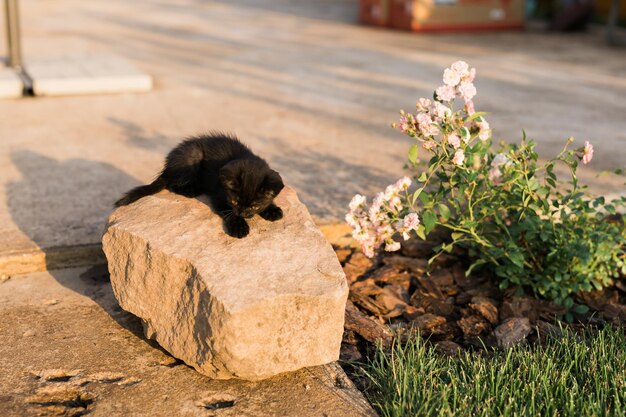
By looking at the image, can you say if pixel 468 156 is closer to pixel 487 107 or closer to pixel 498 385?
pixel 498 385

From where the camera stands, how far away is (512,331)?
3451 mm

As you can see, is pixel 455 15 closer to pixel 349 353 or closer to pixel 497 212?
pixel 497 212

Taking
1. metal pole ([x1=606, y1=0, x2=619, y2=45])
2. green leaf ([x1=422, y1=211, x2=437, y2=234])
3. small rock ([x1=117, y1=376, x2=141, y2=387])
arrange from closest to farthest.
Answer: small rock ([x1=117, y1=376, x2=141, y2=387]) < green leaf ([x1=422, y1=211, x2=437, y2=234]) < metal pole ([x1=606, y1=0, x2=619, y2=45])

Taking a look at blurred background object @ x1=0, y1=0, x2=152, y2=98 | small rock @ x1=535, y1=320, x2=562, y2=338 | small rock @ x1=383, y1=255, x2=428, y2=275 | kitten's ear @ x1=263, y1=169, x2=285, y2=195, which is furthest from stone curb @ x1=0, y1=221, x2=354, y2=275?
blurred background object @ x1=0, y1=0, x2=152, y2=98

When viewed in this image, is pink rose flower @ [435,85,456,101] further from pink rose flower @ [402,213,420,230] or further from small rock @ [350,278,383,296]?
small rock @ [350,278,383,296]

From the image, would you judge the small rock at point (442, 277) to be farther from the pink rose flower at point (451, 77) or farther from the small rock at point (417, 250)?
the pink rose flower at point (451, 77)

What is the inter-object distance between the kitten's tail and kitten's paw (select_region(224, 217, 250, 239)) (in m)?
0.51

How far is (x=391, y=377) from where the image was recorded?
2855 mm

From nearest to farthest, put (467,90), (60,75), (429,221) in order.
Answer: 1. (467,90)
2. (429,221)
3. (60,75)

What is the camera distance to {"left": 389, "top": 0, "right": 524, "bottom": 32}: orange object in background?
11.3m

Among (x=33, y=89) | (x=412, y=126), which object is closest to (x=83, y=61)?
(x=33, y=89)

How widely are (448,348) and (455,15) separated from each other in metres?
8.96

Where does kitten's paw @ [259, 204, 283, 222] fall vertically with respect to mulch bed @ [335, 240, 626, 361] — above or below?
above

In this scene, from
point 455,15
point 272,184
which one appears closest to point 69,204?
point 272,184
